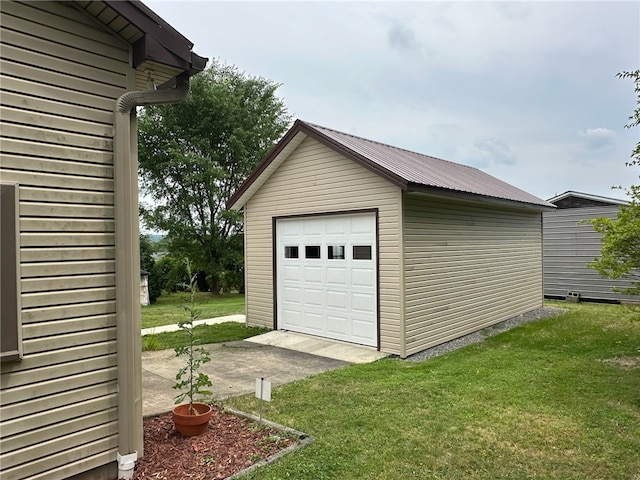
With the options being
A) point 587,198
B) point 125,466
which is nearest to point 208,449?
point 125,466

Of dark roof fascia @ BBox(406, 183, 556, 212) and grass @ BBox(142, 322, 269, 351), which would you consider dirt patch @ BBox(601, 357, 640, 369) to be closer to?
dark roof fascia @ BBox(406, 183, 556, 212)

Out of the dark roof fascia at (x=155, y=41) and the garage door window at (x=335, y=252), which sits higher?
the dark roof fascia at (x=155, y=41)

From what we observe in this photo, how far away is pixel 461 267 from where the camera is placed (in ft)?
29.3

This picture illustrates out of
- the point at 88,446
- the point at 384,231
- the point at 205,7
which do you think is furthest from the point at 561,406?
the point at 205,7

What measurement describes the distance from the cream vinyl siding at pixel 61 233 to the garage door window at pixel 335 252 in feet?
17.7

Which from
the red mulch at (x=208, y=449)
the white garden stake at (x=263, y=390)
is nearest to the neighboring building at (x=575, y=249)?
the white garden stake at (x=263, y=390)

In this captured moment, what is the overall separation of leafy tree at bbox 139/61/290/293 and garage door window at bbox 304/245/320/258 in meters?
13.7

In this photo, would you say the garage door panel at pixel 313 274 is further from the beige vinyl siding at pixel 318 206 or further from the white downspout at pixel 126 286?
the white downspout at pixel 126 286

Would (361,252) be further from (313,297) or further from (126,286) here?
(126,286)

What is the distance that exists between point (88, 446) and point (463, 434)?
3199 mm

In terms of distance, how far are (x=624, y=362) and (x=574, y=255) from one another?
8.89 metres

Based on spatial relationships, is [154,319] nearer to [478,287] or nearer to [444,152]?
[478,287]

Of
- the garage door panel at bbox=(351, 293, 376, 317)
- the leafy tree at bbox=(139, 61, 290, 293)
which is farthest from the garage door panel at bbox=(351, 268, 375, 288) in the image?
the leafy tree at bbox=(139, 61, 290, 293)

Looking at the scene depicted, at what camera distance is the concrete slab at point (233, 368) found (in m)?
5.29
